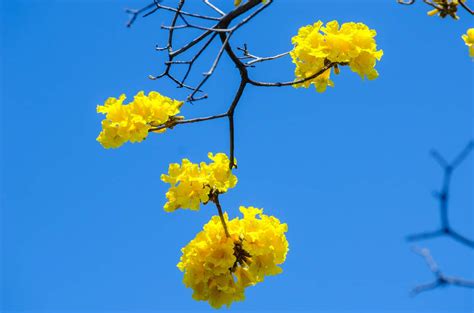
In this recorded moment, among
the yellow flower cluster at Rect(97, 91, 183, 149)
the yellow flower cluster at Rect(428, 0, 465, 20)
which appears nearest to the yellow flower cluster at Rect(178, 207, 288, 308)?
the yellow flower cluster at Rect(97, 91, 183, 149)

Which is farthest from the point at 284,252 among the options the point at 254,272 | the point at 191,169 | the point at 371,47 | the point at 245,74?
the point at 371,47

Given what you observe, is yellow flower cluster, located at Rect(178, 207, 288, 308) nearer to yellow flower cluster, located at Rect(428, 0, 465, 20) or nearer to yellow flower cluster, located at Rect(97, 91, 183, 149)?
yellow flower cluster, located at Rect(97, 91, 183, 149)

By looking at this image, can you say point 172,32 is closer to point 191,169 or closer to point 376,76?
point 191,169

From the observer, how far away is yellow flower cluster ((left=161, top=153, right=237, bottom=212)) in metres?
3.25

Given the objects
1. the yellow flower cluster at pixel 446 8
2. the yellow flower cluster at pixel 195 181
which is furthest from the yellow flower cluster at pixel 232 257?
the yellow flower cluster at pixel 446 8

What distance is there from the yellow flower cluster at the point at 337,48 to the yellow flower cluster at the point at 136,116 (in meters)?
0.72

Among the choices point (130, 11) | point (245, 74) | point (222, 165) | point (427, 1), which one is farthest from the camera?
point (427, 1)

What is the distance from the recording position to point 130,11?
286cm

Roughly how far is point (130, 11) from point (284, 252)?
1.51m

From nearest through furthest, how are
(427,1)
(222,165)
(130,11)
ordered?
(130,11) → (222,165) → (427,1)

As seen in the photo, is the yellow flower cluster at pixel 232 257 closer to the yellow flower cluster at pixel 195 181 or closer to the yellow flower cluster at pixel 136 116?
the yellow flower cluster at pixel 195 181

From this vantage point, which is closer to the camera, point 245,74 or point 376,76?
point 245,74

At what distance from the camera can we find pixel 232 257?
3184 millimetres

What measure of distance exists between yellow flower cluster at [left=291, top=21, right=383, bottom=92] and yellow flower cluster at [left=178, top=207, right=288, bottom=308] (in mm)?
823
